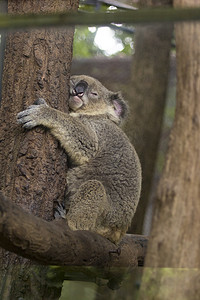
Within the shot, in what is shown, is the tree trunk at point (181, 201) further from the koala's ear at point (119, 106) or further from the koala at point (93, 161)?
the koala's ear at point (119, 106)

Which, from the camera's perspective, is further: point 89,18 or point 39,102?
point 39,102

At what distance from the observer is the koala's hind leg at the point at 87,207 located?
3490mm

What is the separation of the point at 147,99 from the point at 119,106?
1.14 metres

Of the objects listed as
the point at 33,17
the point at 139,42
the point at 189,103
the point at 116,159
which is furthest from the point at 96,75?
the point at 33,17

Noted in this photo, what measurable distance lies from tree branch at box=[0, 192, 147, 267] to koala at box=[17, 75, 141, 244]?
0.32 metres

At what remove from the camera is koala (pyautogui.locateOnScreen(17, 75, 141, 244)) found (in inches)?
138

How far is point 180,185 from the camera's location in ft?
6.56

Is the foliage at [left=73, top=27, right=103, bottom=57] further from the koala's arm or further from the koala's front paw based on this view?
the koala's front paw

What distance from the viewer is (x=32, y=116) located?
11.2 ft

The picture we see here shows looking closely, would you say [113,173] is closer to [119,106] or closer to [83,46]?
[119,106]

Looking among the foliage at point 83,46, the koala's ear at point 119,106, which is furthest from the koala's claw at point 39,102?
the foliage at point 83,46

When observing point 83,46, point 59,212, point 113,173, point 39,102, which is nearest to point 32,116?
point 39,102

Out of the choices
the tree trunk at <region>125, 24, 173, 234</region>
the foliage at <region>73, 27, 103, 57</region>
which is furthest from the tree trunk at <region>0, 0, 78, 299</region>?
the foliage at <region>73, 27, 103, 57</region>

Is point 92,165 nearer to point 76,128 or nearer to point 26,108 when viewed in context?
point 76,128
